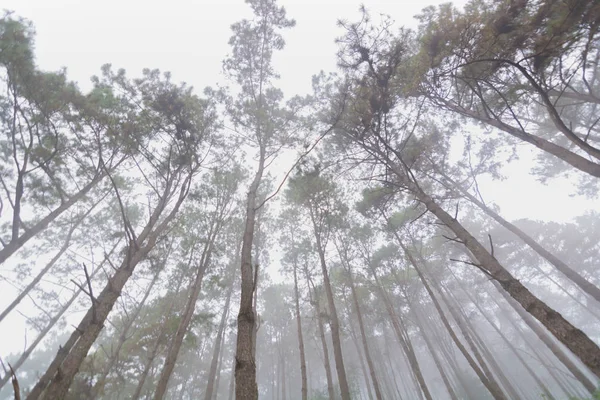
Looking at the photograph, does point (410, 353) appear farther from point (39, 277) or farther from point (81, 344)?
point (39, 277)

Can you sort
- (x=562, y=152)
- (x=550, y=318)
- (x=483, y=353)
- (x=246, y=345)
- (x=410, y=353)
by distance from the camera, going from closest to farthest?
(x=246, y=345), (x=550, y=318), (x=562, y=152), (x=410, y=353), (x=483, y=353)

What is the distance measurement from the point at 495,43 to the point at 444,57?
1241 millimetres

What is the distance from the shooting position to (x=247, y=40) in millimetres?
9516

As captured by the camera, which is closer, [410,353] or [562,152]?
[562,152]

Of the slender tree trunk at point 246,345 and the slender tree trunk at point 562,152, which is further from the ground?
the slender tree trunk at point 562,152

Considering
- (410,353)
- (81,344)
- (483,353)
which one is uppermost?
(483,353)

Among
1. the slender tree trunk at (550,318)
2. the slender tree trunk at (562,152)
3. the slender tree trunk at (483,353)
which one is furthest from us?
the slender tree trunk at (483,353)

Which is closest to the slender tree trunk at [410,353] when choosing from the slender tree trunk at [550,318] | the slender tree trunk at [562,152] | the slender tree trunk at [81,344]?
the slender tree trunk at [550,318]

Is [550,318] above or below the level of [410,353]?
below

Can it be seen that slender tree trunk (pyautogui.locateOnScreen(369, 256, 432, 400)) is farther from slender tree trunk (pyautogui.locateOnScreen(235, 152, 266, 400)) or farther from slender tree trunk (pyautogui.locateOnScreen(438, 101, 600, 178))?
slender tree trunk (pyautogui.locateOnScreen(235, 152, 266, 400))

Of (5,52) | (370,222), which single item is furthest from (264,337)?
(5,52)

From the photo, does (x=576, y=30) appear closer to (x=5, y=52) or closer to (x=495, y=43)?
(x=495, y=43)

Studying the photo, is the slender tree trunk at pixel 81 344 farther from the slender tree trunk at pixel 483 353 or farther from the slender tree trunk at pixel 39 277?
the slender tree trunk at pixel 483 353

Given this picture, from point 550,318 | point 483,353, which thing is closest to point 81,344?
point 550,318
